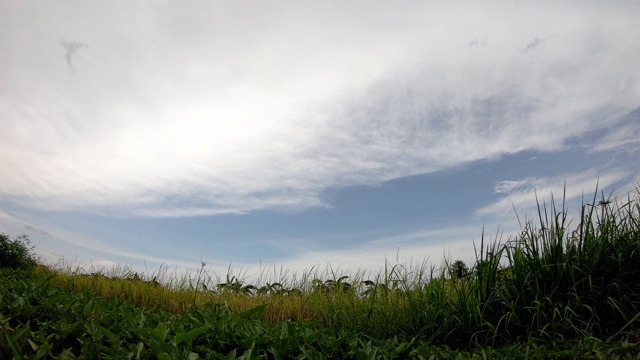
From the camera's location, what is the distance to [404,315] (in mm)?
Result: 5266

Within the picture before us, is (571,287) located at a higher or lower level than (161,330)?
higher

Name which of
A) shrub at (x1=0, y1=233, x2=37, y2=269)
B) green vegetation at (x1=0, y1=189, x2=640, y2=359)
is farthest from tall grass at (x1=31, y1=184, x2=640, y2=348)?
shrub at (x1=0, y1=233, x2=37, y2=269)

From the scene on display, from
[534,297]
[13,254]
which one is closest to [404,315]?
[534,297]

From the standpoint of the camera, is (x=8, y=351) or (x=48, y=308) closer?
(x=8, y=351)

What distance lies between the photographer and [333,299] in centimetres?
641

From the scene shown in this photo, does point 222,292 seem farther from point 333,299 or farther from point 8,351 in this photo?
point 8,351

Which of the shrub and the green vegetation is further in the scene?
the shrub

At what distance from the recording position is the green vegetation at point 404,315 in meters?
2.27

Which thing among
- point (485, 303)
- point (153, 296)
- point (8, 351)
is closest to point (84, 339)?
point (8, 351)

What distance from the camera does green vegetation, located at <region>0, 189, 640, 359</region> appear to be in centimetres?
227

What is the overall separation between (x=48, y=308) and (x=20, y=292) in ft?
3.06

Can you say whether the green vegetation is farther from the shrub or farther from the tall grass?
the shrub

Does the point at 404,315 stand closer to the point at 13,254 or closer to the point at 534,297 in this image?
the point at 534,297

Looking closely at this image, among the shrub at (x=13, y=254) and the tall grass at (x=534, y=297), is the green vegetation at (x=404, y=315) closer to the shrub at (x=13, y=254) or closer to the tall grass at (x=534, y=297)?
the tall grass at (x=534, y=297)
